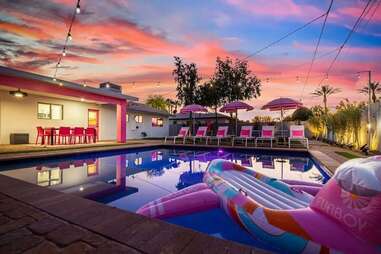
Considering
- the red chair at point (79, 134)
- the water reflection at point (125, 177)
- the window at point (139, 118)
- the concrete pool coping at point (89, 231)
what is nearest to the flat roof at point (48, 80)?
the red chair at point (79, 134)

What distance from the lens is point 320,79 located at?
45.1 ft

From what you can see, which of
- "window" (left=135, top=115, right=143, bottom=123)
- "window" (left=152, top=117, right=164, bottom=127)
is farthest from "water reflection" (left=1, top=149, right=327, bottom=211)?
"window" (left=152, top=117, right=164, bottom=127)

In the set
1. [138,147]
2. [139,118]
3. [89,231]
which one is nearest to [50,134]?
[138,147]

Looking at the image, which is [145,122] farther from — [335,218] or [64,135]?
[335,218]

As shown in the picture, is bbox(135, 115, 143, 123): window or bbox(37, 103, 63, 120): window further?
bbox(135, 115, 143, 123): window

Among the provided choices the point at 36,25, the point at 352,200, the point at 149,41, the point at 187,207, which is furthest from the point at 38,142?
the point at 352,200

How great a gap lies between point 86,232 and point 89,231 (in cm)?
2

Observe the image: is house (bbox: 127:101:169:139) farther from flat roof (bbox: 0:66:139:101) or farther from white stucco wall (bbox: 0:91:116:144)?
flat roof (bbox: 0:66:139:101)

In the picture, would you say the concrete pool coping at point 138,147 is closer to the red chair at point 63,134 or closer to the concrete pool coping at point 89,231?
the red chair at point 63,134

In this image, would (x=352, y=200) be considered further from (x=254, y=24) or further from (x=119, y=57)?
(x=119, y=57)

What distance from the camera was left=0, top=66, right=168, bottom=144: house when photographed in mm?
8945

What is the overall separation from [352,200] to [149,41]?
36.5 ft

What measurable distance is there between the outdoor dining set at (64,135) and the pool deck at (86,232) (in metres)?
9.20

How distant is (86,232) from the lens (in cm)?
180
